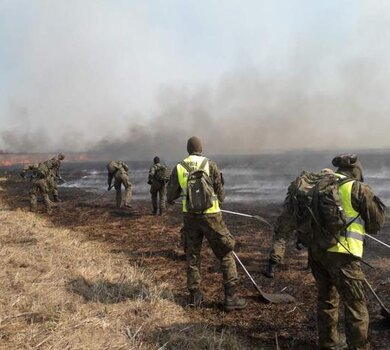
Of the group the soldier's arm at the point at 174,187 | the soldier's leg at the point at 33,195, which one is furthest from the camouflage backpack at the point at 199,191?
the soldier's leg at the point at 33,195

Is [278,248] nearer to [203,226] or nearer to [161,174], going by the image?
[203,226]

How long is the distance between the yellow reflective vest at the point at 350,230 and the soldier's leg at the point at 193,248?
2362 mm

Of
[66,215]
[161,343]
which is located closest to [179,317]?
[161,343]

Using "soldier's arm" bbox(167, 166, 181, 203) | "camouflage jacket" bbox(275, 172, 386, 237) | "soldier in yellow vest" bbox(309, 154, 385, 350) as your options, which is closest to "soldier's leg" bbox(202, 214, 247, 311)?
"soldier's arm" bbox(167, 166, 181, 203)

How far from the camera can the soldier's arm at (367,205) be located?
4.15 metres

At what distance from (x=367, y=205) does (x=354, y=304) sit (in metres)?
1.01

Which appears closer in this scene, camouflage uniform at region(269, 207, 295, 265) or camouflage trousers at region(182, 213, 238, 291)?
camouflage trousers at region(182, 213, 238, 291)

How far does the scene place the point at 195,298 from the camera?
631cm

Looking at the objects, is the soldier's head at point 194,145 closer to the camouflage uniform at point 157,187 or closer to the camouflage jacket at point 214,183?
the camouflage jacket at point 214,183

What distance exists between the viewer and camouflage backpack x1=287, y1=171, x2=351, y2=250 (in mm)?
4156

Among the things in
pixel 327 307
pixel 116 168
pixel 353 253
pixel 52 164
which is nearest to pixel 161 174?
pixel 116 168

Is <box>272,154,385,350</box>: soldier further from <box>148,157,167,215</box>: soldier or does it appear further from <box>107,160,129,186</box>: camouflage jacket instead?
<box>107,160,129,186</box>: camouflage jacket

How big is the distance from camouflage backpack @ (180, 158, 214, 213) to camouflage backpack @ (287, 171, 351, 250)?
160cm

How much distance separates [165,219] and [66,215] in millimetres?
4258
